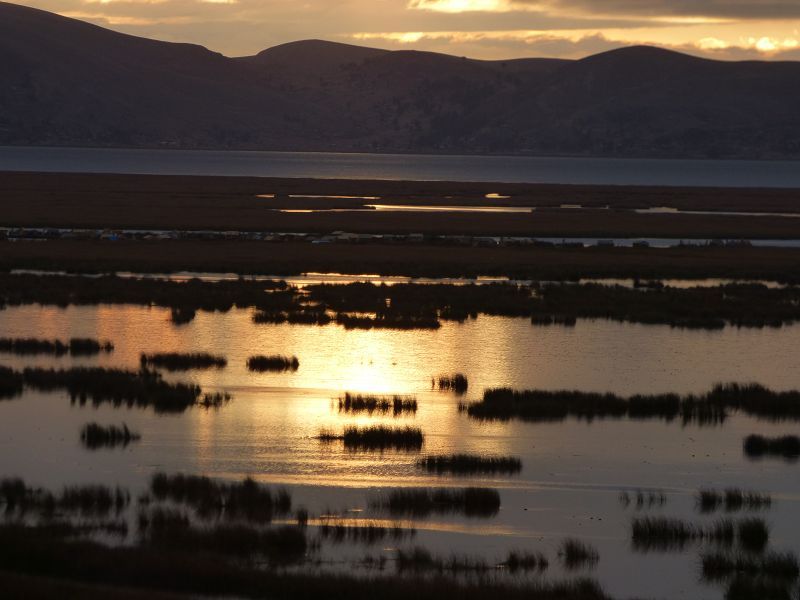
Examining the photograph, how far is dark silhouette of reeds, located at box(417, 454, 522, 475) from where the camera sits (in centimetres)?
2223

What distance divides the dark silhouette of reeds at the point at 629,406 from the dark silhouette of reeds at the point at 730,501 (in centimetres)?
613

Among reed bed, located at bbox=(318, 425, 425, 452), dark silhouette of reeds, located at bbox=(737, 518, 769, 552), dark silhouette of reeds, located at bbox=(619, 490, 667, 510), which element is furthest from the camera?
reed bed, located at bbox=(318, 425, 425, 452)

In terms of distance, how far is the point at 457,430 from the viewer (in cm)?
2544

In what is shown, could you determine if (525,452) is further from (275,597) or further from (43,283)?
(43,283)

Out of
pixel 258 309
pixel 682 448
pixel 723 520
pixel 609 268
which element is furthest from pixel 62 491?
pixel 609 268

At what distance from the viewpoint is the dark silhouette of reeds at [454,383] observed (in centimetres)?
2956

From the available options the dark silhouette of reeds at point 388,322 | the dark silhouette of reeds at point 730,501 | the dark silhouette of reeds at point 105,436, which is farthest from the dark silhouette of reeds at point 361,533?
the dark silhouette of reeds at point 388,322

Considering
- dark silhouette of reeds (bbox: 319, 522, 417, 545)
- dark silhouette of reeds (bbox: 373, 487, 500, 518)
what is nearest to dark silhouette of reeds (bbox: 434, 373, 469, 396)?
dark silhouette of reeds (bbox: 373, 487, 500, 518)

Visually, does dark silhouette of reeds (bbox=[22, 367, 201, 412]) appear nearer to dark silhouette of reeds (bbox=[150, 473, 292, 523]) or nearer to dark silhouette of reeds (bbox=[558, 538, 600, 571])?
dark silhouette of reeds (bbox=[150, 473, 292, 523])

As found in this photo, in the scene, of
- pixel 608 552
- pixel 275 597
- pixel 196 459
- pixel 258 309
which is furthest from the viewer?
pixel 258 309

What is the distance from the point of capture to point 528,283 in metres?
52.2

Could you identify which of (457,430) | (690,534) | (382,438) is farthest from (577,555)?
(457,430)

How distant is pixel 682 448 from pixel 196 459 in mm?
9193

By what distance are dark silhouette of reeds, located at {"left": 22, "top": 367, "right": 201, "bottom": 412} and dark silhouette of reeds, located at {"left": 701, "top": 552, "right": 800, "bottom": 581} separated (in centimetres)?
→ 1284
